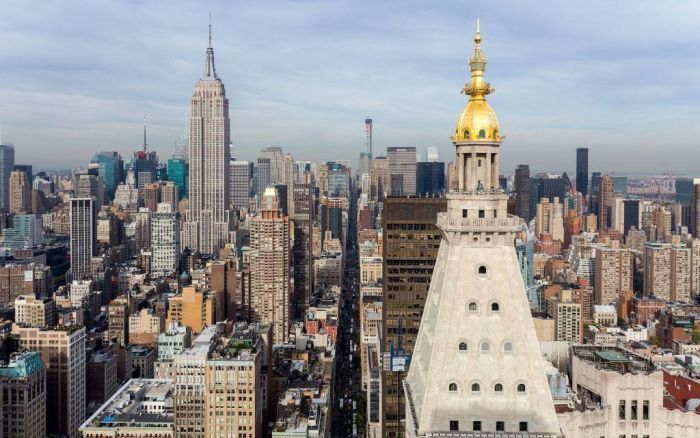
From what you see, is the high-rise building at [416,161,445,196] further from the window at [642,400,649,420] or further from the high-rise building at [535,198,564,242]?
the window at [642,400,649,420]

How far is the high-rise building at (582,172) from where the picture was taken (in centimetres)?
17862

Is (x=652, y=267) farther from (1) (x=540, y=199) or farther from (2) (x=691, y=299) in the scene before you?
(1) (x=540, y=199)

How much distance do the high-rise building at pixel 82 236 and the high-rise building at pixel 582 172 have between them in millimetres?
107620

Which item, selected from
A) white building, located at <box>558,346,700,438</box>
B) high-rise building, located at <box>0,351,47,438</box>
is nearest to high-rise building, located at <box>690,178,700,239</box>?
high-rise building, located at <box>0,351,47,438</box>

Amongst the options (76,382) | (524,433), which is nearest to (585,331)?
(76,382)

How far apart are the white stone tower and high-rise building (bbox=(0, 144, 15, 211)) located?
163977 mm

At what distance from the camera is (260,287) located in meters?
96.2

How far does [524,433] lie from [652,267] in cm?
10194

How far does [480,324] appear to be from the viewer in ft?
53.0

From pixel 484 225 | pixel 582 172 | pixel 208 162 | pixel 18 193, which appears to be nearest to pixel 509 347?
pixel 484 225

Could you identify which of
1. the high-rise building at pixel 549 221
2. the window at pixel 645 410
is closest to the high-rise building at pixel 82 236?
the high-rise building at pixel 549 221

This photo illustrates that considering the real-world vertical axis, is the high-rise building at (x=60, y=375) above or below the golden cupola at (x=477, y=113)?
below

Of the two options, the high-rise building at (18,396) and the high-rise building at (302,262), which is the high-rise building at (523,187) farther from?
the high-rise building at (18,396)

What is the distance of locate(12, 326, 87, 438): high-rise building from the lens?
2360 inches
